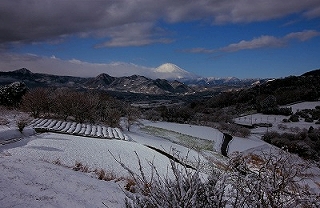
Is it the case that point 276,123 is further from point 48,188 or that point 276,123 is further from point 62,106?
point 48,188

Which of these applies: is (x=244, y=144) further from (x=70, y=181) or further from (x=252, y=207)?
(x=252, y=207)

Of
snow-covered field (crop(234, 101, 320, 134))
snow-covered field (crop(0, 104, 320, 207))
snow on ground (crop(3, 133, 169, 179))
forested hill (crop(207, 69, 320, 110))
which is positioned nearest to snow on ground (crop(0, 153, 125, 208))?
snow-covered field (crop(0, 104, 320, 207))

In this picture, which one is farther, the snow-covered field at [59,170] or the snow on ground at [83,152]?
the snow on ground at [83,152]

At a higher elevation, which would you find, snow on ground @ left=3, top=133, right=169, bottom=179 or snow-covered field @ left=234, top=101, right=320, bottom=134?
snow on ground @ left=3, top=133, right=169, bottom=179

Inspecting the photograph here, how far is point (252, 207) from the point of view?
4082 millimetres

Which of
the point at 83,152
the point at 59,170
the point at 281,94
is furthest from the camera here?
the point at 281,94

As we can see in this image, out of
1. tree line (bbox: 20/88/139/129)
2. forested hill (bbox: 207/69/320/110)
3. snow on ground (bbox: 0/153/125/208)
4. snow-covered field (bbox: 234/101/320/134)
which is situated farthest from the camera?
forested hill (bbox: 207/69/320/110)

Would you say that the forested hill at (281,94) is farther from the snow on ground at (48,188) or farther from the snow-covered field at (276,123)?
the snow on ground at (48,188)

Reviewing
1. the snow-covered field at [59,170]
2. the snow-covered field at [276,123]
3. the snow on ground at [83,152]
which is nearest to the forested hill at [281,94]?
the snow-covered field at [276,123]

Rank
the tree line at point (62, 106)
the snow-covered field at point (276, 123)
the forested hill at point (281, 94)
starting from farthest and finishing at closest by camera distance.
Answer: the forested hill at point (281, 94) < the snow-covered field at point (276, 123) < the tree line at point (62, 106)

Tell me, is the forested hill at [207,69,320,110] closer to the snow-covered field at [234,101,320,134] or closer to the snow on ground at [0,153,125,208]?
the snow-covered field at [234,101,320,134]

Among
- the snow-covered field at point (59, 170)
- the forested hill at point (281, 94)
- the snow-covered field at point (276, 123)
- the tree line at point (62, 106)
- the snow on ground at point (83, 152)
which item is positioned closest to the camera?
the snow-covered field at point (59, 170)

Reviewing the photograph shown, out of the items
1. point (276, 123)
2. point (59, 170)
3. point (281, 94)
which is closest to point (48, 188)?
point (59, 170)

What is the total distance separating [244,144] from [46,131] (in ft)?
76.8
